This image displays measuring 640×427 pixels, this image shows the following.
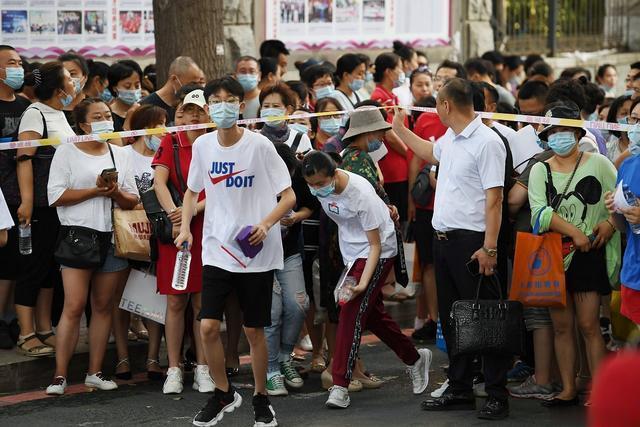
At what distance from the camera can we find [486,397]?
7.30 m

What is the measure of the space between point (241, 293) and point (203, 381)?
112cm

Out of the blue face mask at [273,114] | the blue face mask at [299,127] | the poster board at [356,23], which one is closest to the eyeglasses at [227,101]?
the blue face mask at [273,114]

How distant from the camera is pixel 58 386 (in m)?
7.41

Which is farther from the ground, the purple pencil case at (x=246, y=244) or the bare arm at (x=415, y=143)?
the bare arm at (x=415, y=143)

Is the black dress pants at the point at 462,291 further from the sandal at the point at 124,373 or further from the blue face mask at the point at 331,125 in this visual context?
the sandal at the point at 124,373

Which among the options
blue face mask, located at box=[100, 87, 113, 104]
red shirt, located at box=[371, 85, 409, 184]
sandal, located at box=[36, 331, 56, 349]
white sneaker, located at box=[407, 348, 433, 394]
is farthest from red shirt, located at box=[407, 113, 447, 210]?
sandal, located at box=[36, 331, 56, 349]

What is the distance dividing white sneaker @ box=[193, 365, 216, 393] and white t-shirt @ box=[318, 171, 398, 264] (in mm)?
1190

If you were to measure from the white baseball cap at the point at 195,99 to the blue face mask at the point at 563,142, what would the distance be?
228 centimetres

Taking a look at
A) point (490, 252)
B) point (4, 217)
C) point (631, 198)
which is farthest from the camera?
point (4, 217)

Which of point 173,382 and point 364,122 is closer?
point 173,382

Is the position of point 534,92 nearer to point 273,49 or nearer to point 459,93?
point 459,93

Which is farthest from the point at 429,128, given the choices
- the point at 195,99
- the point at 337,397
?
the point at 337,397

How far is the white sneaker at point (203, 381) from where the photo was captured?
7.49m

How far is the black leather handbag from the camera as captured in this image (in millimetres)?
6695
